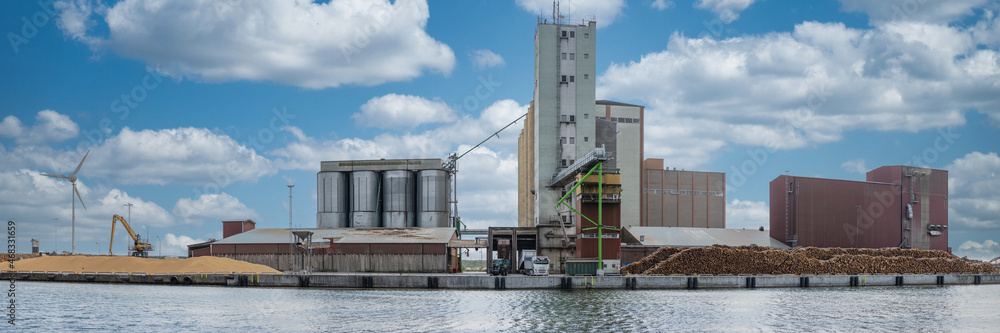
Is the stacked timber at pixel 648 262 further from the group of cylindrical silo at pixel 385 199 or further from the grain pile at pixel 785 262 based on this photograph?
the group of cylindrical silo at pixel 385 199

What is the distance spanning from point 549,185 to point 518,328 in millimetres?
51815

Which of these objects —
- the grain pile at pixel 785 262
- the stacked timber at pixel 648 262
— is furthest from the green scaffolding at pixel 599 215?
the grain pile at pixel 785 262

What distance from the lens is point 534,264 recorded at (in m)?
64.5

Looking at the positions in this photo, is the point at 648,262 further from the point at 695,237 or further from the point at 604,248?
the point at 695,237

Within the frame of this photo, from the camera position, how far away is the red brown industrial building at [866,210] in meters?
90.4

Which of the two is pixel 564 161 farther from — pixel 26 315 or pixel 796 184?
pixel 26 315

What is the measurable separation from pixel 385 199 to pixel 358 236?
53.8ft

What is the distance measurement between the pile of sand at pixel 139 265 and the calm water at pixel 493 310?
7.50m

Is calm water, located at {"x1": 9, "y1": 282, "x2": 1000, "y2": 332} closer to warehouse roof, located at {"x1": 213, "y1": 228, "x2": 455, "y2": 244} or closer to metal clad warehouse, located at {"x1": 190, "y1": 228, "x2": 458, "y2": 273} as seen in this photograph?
metal clad warehouse, located at {"x1": 190, "y1": 228, "x2": 458, "y2": 273}

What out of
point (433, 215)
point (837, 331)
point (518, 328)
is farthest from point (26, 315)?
point (433, 215)

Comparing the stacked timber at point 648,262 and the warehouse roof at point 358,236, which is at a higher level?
the warehouse roof at point 358,236

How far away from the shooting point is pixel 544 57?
89375mm

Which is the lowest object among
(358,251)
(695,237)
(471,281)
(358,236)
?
(471,281)

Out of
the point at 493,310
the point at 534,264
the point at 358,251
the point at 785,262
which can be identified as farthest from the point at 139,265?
the point at 785,262
